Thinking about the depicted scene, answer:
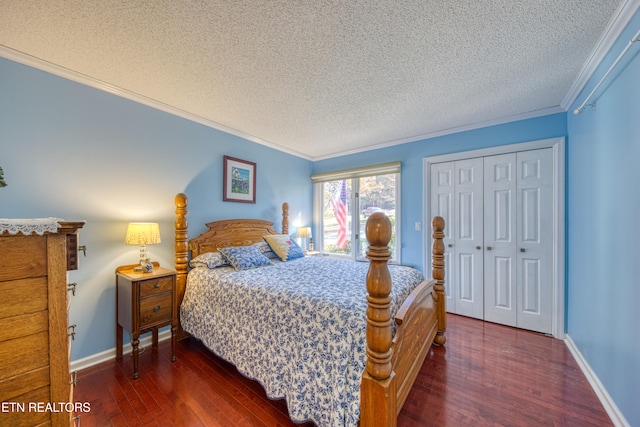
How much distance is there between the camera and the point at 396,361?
4.59 feet

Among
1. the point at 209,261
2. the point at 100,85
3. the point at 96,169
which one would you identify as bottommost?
the point at 209,261

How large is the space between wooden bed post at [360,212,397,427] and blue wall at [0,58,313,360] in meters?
2.38

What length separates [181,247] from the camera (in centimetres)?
257

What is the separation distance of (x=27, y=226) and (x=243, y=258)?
1.86 meters

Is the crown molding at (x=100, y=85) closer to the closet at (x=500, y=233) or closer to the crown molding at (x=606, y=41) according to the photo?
the closet at (x=500, y=233)

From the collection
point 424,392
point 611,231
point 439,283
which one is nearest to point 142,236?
point 424,392

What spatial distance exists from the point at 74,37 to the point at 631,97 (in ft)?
11.6

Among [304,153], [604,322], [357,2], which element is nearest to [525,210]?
[604,322]

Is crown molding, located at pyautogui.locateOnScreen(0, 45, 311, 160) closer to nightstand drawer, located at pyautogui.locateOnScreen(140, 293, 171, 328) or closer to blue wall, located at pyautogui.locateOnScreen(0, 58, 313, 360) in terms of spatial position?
blue wall, located at pyautogui.locateOnScreen(0, 58, 313, 360)

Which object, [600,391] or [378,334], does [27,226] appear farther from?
[600,391]

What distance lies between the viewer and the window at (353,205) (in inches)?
152

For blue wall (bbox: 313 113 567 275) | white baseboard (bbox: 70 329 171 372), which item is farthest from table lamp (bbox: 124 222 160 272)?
blue wall (bbox: 313 113 567 275)

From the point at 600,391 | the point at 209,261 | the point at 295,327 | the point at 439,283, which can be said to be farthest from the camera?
the point at 209,261

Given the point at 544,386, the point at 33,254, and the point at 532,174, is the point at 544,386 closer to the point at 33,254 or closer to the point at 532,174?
the point at 532,174
